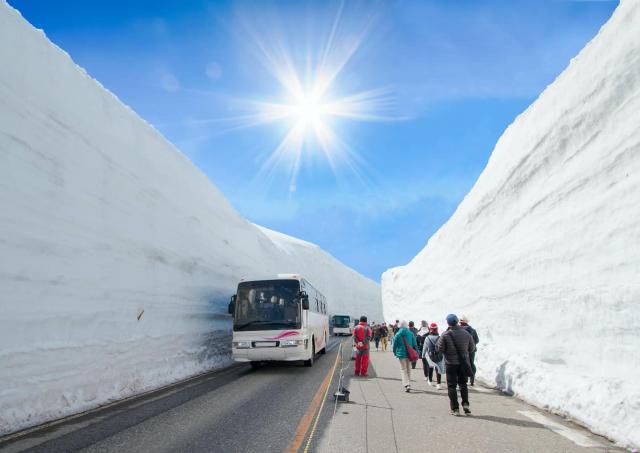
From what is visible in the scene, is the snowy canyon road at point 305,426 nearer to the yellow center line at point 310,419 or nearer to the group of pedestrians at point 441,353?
the yellow center line at point 310,419

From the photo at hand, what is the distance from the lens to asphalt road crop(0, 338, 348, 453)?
15.5ft

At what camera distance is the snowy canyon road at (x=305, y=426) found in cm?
463

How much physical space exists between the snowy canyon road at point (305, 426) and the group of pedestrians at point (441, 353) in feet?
1.52

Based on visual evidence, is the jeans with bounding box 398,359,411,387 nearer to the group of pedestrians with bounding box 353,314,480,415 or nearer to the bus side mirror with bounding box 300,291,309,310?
the group of pedestrians with bounding box 353,314,480,415

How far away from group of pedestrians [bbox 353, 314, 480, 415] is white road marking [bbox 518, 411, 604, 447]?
971mm

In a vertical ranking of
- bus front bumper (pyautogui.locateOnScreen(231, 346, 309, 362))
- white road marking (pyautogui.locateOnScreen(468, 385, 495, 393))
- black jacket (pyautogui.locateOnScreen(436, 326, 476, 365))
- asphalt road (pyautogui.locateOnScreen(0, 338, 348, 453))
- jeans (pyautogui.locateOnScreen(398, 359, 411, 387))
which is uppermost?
black jacket (pyautogui.locateOnScreen(436, 326, 476, 365))

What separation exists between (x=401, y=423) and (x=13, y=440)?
17.2ft

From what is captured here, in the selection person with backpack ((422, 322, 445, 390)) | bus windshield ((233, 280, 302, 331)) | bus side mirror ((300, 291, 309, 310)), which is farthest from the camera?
bus side mirror ((300, 291, 309, 310))

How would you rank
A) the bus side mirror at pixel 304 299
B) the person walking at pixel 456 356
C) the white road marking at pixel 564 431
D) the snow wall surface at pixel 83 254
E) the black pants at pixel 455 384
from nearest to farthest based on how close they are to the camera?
the white road marking at pixel 564 431, the black pants at pixel 455 384, the person walking at pixel 456 356, the snow wall surface at pixel 83 254, the bus side mirror at pixel 304 299

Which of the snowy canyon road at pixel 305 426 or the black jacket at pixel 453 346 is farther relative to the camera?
the black jacket at pixel 453 346

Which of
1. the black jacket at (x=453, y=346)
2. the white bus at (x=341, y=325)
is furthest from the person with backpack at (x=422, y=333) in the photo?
the white bus at (x=341, y=325)

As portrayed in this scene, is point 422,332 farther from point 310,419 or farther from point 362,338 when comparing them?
point 310,419

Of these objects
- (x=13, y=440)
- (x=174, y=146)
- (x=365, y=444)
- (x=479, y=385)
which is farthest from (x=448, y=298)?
(x=13, y=440)

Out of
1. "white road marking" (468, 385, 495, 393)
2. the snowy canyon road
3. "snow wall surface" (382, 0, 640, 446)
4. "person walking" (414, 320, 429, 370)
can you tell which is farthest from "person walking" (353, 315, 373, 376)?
"snow wall surface" (382, 0, 640, 446)
